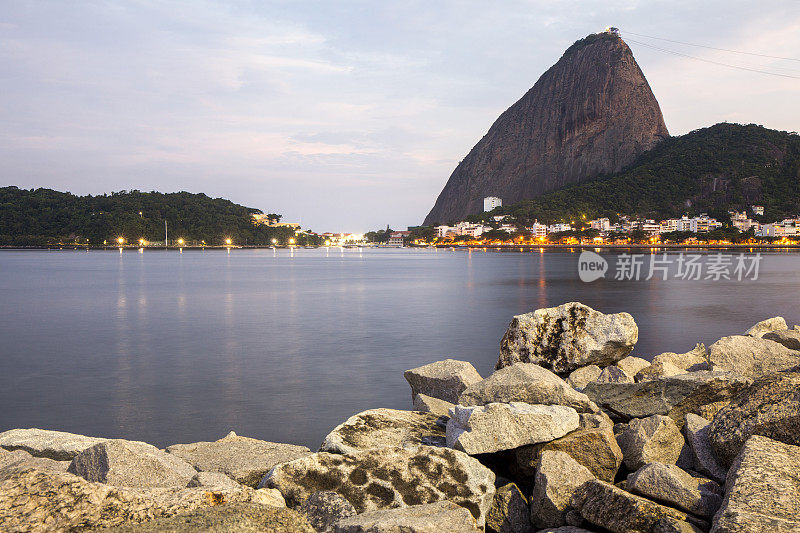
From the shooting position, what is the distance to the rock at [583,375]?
10177 mm

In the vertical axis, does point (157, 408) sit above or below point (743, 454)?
below

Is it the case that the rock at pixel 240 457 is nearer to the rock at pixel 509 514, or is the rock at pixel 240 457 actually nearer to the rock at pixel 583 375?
the rock at pixel 509 514

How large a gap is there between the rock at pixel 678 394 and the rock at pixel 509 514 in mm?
2609

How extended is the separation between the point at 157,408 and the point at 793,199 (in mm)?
223214

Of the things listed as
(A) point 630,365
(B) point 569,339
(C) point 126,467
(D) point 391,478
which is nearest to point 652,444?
(D) point 391,478

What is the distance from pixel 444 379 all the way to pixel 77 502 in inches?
263

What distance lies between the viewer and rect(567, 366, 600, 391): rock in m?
10.2

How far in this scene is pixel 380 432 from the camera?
659 cm

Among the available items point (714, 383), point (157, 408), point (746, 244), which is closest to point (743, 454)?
point (714, 383)

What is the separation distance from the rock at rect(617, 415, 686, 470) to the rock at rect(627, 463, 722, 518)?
3.12ft

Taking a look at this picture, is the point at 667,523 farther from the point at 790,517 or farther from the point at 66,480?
the point at 66,480

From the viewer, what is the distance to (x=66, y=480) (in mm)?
3781

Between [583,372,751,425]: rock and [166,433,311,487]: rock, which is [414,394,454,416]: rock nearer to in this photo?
[166,433,311,487]: rock

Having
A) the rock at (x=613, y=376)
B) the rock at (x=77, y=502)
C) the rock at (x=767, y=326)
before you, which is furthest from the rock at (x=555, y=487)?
the rock at (x=767, y=326)
